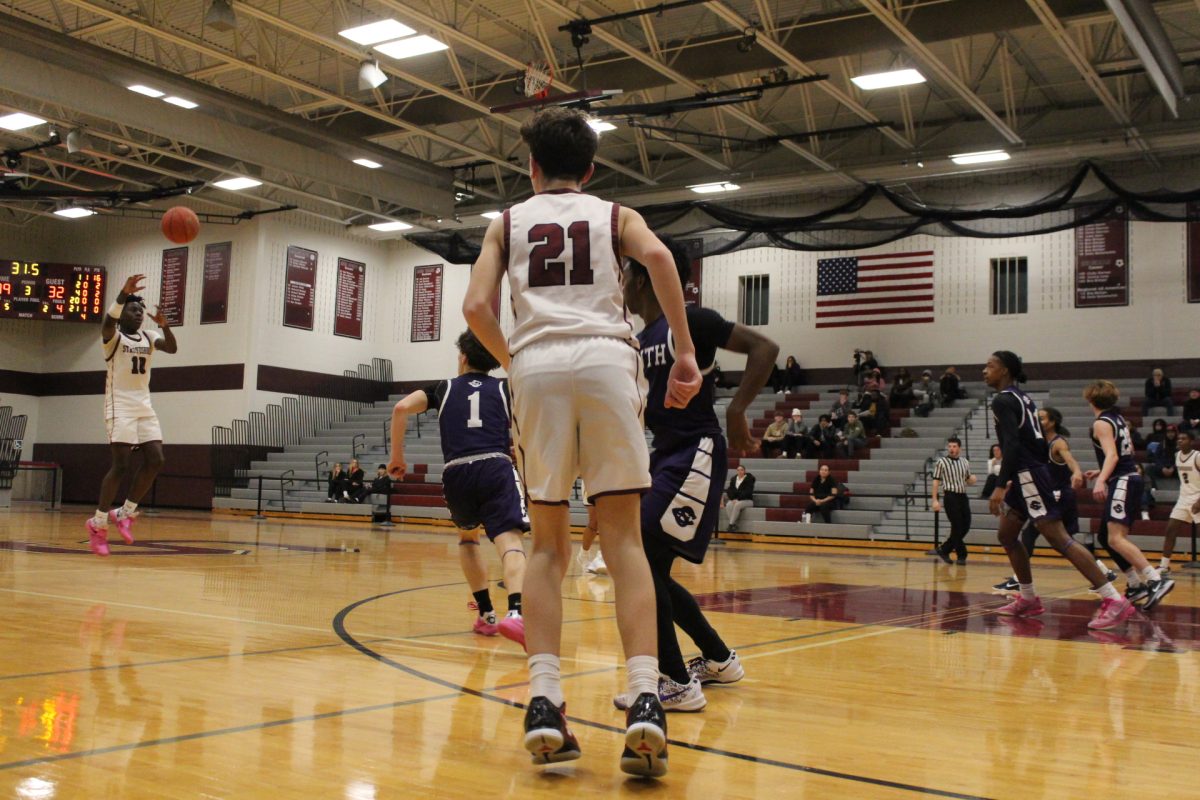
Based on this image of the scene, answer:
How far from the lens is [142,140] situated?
23000mm

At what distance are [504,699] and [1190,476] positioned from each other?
38.5 ft

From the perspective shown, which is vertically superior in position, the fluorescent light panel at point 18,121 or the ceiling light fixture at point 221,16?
the fluorescent light panel at point 18,121

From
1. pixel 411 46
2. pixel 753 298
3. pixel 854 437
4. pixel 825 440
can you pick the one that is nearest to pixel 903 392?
pixel 854 437

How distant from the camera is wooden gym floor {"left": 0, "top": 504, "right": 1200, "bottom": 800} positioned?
2.84 meters

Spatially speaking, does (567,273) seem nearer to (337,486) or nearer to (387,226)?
(337,486)

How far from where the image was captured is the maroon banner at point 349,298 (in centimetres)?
2920

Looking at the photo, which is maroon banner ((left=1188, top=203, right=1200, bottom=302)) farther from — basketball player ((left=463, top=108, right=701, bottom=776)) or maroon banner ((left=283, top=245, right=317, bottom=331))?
basketball player ((left=463, top=108, right=701, bottom=776))

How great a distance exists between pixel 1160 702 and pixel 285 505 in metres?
22.0

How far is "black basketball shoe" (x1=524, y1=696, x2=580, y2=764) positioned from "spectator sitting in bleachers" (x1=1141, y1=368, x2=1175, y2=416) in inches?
750

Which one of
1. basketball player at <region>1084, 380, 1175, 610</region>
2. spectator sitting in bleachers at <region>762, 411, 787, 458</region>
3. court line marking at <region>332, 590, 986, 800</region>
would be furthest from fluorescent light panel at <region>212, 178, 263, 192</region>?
court line marking at <region>332, 590, 986, 800</region>

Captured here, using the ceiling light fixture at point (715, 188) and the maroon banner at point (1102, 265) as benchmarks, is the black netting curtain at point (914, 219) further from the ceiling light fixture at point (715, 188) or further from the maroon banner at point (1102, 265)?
the ceiling light fixture at point (715, 188)

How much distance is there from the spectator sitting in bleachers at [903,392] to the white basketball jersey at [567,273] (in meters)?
19.5

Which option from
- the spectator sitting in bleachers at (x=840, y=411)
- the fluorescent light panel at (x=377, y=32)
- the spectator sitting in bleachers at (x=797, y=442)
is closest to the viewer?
the fluorescent light panel at (x=377, y=32)

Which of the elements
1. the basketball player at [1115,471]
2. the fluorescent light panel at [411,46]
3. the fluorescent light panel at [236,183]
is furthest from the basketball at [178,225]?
the basketball player at [1115,471]
